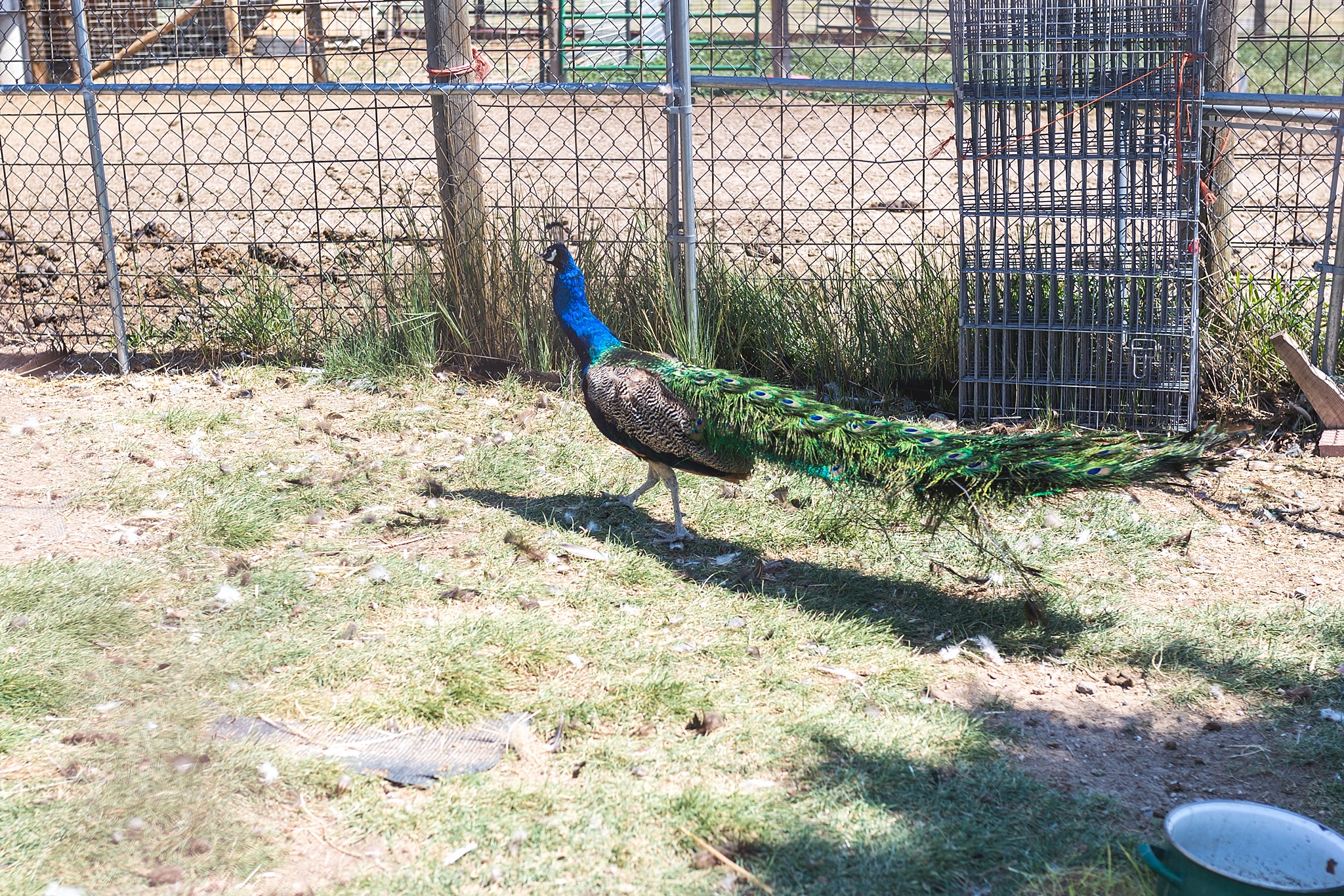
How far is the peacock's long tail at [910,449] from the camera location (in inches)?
135

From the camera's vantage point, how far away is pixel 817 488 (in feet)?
15.4

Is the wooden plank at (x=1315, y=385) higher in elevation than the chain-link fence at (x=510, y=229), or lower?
lower

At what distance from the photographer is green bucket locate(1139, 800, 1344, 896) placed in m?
2.30

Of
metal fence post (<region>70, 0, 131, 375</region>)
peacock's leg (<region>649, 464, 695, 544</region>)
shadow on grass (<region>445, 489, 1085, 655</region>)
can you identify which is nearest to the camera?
shadow on grass (<region>445, 489, 1085, 655</region>)

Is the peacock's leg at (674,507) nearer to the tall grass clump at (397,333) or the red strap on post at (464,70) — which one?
the tall grass clump at (397,333)

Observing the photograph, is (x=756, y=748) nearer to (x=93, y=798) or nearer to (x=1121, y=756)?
(x=1121, y=756)

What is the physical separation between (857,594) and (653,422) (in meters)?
0.95

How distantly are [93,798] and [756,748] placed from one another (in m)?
1.59

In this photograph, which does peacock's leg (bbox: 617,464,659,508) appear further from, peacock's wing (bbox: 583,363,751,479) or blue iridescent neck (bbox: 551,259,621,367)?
blue iridescent neck (bbox: 551,259,621,367)

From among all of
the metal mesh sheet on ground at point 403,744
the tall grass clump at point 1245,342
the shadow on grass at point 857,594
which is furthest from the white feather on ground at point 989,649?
the tall grass clump at point 1245,342

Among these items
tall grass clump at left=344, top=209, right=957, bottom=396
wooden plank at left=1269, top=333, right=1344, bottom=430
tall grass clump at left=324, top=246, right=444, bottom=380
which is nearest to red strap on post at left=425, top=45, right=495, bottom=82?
tall grass clump at left=344, top=209, right=957, bottom=396

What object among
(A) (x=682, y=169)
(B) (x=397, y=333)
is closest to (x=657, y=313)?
(A) (x=682, y=169)

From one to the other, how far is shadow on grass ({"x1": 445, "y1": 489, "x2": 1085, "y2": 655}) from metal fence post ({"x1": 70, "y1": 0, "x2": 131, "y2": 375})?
8.97 ft

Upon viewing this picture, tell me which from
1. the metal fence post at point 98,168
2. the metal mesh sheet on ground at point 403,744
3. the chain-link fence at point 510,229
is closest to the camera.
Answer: the metal mesh sheet on ground at point 403,744
